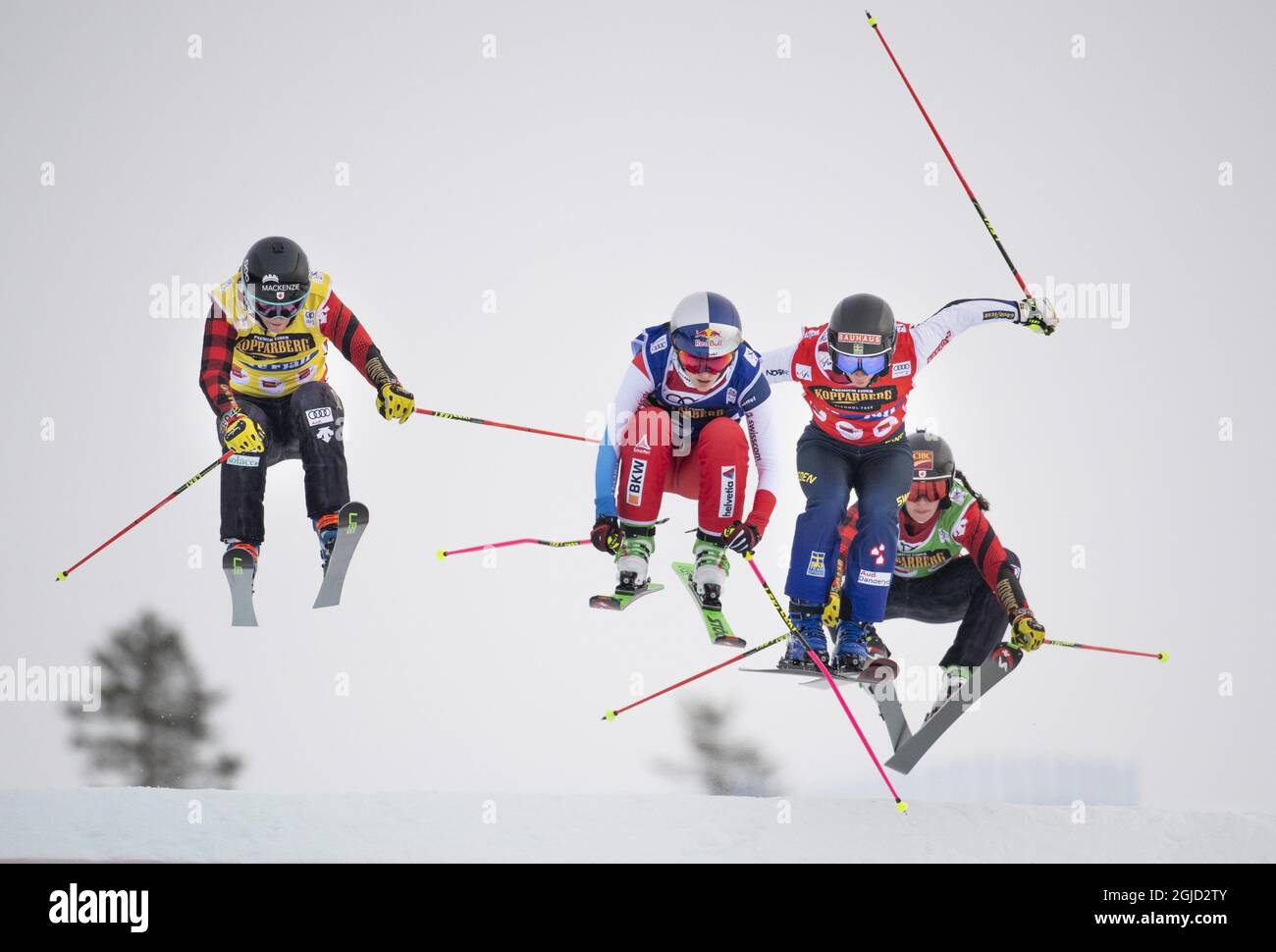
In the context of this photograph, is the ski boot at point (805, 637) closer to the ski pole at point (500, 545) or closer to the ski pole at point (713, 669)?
the ski pole at point (713, 669)

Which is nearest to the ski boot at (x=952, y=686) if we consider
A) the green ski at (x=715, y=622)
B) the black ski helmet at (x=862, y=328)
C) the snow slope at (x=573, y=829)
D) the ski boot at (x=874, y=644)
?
the snow slope at (x=573, y=829)

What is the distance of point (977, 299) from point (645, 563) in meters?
2.75

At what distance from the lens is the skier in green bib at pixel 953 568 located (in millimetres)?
10805

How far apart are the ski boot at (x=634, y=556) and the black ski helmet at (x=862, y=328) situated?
1624mm

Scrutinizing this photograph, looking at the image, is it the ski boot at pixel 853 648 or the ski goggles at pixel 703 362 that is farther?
the ski goggles at pixel 703 362

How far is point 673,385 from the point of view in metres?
10.2

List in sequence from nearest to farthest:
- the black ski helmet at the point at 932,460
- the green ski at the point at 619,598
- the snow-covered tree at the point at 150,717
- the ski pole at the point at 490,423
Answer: the green ski at the point at 619,598 → the black ski helmet at the point at 932,460 → the ski pole at the point at 490,423 → the snow-covered tree at the point at 150,717

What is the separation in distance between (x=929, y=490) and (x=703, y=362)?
6.31ft

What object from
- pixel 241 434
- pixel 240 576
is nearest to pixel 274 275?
pixel 241 434

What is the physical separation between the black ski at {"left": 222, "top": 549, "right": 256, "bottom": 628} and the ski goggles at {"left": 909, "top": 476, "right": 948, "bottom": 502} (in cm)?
430

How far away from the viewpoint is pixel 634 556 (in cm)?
997

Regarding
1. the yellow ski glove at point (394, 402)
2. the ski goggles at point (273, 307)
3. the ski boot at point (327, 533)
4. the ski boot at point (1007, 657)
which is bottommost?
the ski boot at point (1007, 657)

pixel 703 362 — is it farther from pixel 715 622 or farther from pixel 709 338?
pixel 715 622

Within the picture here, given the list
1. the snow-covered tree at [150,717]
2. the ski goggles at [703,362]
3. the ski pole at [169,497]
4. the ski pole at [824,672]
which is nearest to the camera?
the ski pole at [824,672]
